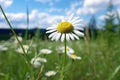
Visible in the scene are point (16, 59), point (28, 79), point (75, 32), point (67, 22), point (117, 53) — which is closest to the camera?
point (75, 32)

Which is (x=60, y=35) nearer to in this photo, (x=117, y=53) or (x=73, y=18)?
(x=73, y=18)

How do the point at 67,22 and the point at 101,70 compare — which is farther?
the point at 101,70

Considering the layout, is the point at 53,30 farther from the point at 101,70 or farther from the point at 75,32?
the point at 101,70

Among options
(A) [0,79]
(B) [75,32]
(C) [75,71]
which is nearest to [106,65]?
(C) [75,71]

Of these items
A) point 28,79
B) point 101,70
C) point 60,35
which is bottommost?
point 101,70

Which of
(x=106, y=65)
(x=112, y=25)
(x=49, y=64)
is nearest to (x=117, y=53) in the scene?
(x=106, y=65)

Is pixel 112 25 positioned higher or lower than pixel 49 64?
lower

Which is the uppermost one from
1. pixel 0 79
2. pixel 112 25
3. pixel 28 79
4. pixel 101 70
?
pixel 28 79

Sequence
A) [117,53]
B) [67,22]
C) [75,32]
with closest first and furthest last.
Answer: [75,32] → [67,22] → [117,53]

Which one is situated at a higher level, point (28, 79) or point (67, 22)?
point (67, 22)
